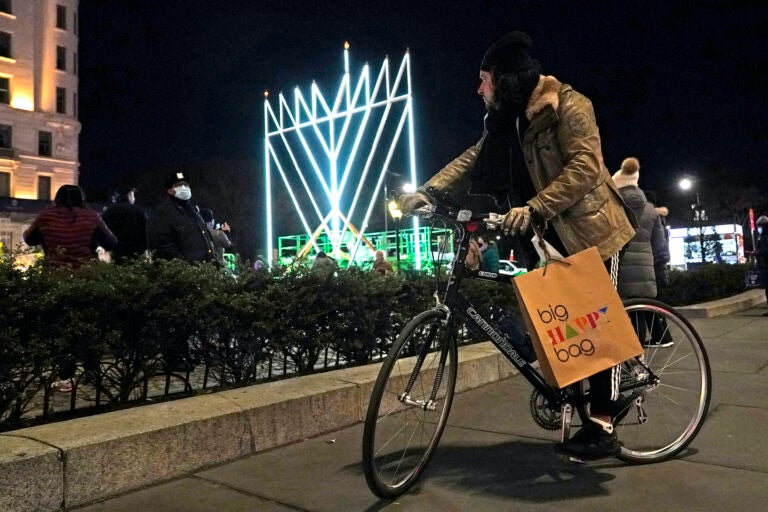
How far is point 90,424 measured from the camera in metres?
2.81

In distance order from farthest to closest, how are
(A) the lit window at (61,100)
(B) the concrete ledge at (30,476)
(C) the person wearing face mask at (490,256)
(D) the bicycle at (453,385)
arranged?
(A) the lit window at (61,100)
(C) the person wearing face mask at (490,256)
(D) the bicycle at (453,385)
(B) the concrete ledge at (30,476)

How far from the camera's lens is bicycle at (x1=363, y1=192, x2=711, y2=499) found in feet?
8.34

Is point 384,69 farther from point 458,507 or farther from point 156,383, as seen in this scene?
point 458,507

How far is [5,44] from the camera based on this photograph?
3991 cm

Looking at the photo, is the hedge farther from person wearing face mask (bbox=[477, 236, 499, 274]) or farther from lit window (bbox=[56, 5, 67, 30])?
lit window (bbox=[56, 5, 67, 30])

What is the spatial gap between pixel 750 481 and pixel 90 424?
2.84 metres

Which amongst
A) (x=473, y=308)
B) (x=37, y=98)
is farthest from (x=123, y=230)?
(x=37, y=98)

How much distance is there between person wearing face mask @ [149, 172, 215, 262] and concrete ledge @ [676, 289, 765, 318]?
714cm

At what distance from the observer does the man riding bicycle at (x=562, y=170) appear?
2664 mm

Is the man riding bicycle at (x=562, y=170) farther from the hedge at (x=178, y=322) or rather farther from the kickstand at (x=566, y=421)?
the hedge at (x=178, y=322)

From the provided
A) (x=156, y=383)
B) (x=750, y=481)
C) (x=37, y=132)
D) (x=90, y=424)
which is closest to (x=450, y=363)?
(x=750, y=481)

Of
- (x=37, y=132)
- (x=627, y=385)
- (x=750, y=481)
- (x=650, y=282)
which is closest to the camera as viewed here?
(x=750, y=481)

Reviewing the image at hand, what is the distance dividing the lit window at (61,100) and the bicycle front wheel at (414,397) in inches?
1866

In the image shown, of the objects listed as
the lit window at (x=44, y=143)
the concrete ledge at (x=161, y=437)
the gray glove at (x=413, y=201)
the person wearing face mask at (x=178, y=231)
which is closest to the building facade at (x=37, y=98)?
the lit window at (x=44, y=143)
